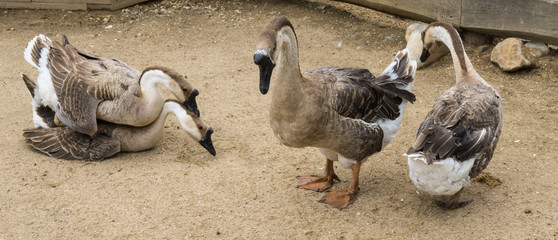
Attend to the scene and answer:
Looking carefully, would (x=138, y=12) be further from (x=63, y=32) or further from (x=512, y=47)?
(x=512, y=47)

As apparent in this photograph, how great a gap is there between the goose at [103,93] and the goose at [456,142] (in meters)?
2.63

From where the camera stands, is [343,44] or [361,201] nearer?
[361,201]

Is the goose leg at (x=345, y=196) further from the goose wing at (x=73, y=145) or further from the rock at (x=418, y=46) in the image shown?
the rock at (x=418, y=46)

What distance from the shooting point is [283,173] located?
561 centimetres

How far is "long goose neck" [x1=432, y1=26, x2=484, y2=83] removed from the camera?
205 inches

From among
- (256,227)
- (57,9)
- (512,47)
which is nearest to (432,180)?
(256,227)

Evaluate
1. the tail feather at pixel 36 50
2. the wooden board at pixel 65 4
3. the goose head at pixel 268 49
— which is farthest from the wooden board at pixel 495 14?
the tail feather at pixel 36 50

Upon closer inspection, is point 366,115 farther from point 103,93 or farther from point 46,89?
point 46,89

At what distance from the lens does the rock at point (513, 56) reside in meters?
7.10

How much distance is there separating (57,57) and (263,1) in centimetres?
427

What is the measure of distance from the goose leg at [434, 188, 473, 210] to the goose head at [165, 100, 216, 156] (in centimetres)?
232

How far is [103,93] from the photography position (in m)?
5.88

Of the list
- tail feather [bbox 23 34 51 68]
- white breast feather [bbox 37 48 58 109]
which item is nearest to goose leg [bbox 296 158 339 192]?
white breast feather [bbox 37 48 58 109]

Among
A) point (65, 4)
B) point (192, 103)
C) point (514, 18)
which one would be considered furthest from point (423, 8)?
point (65, 4)
